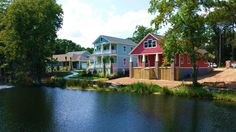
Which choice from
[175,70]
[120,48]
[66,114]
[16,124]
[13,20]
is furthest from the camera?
[120,48]

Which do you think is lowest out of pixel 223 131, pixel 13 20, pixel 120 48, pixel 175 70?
pixel 223 131

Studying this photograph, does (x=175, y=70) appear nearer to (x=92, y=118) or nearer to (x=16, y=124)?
(x=92, y=118)

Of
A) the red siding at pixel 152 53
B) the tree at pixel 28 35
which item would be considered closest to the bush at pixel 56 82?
the tree at pixel 28 35

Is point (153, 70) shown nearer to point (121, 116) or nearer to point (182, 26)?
point (182, 26)

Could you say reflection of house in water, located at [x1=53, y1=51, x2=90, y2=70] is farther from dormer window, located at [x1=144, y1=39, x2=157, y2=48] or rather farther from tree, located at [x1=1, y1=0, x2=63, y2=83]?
dormer window, located at [x1=144, y1=39, x2=157, y2=48]

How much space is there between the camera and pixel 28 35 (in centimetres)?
5722

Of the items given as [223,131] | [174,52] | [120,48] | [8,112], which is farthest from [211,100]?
[120,48]

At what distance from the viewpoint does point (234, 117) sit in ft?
76.3

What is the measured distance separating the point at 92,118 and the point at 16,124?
5563 mm

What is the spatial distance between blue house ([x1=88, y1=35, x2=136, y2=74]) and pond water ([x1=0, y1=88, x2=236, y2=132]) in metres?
34.6

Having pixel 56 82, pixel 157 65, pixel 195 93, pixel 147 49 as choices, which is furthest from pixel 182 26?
pixel 56 82

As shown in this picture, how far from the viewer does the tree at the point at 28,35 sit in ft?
184

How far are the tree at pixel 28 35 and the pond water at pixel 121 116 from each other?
27.7m

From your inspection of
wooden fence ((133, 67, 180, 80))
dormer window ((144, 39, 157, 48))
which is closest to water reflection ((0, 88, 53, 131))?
wooden fence ((133, 67, 180, 80))
